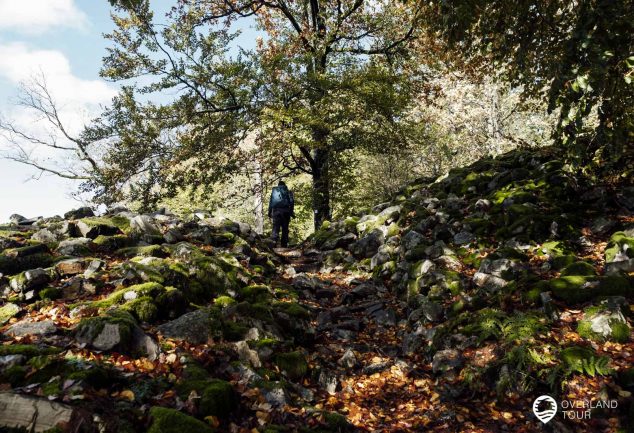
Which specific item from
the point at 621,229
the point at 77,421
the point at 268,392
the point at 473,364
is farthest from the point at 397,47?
the point at 77,421

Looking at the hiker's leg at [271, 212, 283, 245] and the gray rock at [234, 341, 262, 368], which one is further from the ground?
the hiker's leg at [271, 212, 283, 245]

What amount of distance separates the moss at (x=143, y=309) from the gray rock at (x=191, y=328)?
0.98 feet

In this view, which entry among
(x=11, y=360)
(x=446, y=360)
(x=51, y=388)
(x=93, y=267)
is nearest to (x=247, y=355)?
(x=51, y=388)

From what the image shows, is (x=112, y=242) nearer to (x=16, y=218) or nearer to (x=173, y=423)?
(x=16, y=218)

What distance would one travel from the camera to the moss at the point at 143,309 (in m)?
5.72

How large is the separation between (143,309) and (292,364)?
2461 mm

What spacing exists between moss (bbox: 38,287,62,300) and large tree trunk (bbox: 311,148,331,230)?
11.9m

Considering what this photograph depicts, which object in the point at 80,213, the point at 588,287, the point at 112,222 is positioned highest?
the point at 80,213

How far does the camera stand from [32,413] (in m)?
3.22

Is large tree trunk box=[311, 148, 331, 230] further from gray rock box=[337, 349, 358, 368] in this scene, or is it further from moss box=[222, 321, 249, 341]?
moss box=[222, 321, 249, 341]

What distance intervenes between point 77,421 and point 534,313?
20.4ft

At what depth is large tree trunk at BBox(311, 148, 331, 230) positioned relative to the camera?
17.1 metres

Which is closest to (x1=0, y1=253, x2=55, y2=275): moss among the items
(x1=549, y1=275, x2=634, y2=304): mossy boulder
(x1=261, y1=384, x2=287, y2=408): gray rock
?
(x1=261, y1=384, x2=287, y2=408): gray rock

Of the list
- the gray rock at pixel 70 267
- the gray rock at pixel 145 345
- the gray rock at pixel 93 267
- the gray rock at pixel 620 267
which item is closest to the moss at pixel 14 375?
the gray rock at pixel 145 345
